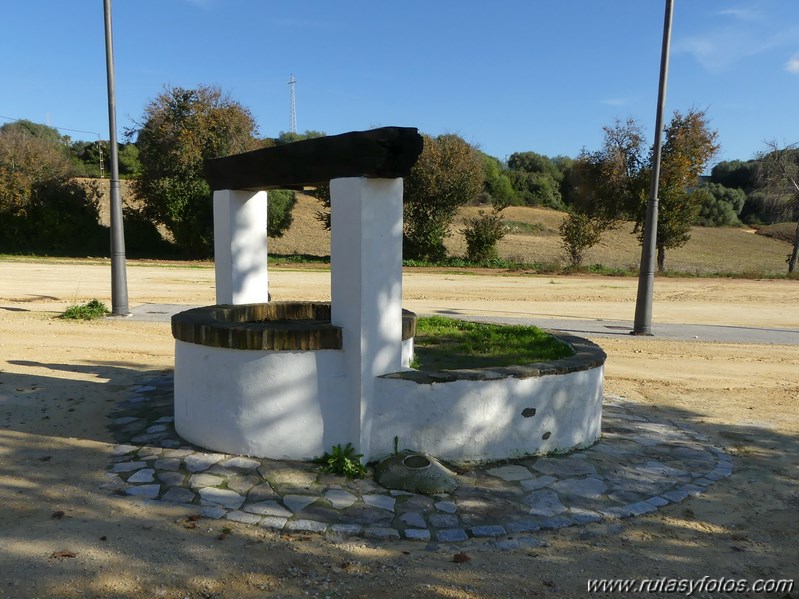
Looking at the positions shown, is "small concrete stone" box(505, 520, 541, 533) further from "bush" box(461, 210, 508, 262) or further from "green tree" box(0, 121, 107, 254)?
"green tree" box(0, 121, 107, 254)

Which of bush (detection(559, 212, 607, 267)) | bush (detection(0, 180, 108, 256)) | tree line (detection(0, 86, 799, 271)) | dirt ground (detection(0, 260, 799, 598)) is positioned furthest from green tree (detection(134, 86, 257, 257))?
dirt ground (detection(0, 260, 799, 598))

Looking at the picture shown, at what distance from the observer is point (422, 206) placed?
97.0 feet

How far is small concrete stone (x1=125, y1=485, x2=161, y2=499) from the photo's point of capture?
4.25 m

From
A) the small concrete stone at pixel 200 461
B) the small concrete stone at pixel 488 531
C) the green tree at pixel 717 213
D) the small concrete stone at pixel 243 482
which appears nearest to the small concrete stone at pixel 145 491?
the small concrete stone at pixel 200 461

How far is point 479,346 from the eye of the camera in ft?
24.6

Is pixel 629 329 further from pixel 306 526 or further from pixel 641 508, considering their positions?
pixel 306 526

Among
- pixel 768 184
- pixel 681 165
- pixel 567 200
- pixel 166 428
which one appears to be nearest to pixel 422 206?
pixel 681 165

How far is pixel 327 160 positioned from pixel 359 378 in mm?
1721

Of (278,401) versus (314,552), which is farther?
(278,401)

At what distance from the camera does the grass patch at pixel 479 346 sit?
6.45 meters

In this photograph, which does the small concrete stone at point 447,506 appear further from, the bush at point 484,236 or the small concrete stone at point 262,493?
the bush at point 484,236

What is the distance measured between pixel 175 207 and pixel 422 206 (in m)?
11.6

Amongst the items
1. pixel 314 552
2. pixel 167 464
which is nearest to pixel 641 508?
pixel 314 552

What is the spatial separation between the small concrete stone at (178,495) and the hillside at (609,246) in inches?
1045
